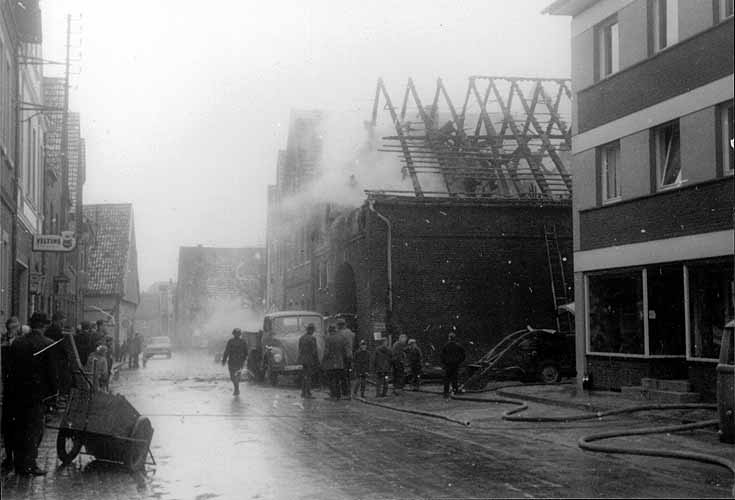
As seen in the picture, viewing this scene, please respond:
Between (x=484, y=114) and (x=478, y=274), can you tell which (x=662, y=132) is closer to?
(x=478, y=274)

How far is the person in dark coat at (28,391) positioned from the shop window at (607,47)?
13718mm

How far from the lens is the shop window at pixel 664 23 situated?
18156mm

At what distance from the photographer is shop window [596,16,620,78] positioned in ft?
67.5

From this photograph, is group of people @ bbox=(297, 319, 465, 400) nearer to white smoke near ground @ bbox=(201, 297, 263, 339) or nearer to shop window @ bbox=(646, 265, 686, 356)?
shop window @ bbox=(646, 265, 686, 356)

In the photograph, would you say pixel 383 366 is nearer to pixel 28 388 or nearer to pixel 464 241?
pixel 464 241

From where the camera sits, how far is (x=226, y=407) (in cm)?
1991

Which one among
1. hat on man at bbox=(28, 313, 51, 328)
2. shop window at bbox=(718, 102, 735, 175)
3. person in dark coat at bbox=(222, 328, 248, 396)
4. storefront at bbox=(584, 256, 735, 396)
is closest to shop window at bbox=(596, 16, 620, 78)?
shop window at bbox=(718, 102, 735, 175)

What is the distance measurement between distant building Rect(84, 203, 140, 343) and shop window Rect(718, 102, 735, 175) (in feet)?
145

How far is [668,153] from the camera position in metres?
18.7

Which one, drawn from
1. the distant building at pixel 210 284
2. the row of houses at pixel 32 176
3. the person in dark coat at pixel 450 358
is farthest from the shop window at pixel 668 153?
the distant building at pixel 210 284

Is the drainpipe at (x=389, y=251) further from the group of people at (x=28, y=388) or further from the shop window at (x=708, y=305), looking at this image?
the group of people at (x=28, y=388)

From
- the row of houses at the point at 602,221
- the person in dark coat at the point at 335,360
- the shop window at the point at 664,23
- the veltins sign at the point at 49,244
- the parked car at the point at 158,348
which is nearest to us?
the row of houses at the point at 602,221

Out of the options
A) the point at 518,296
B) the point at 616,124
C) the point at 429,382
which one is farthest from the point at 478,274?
the point at 616,124

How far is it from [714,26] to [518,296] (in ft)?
49.6
